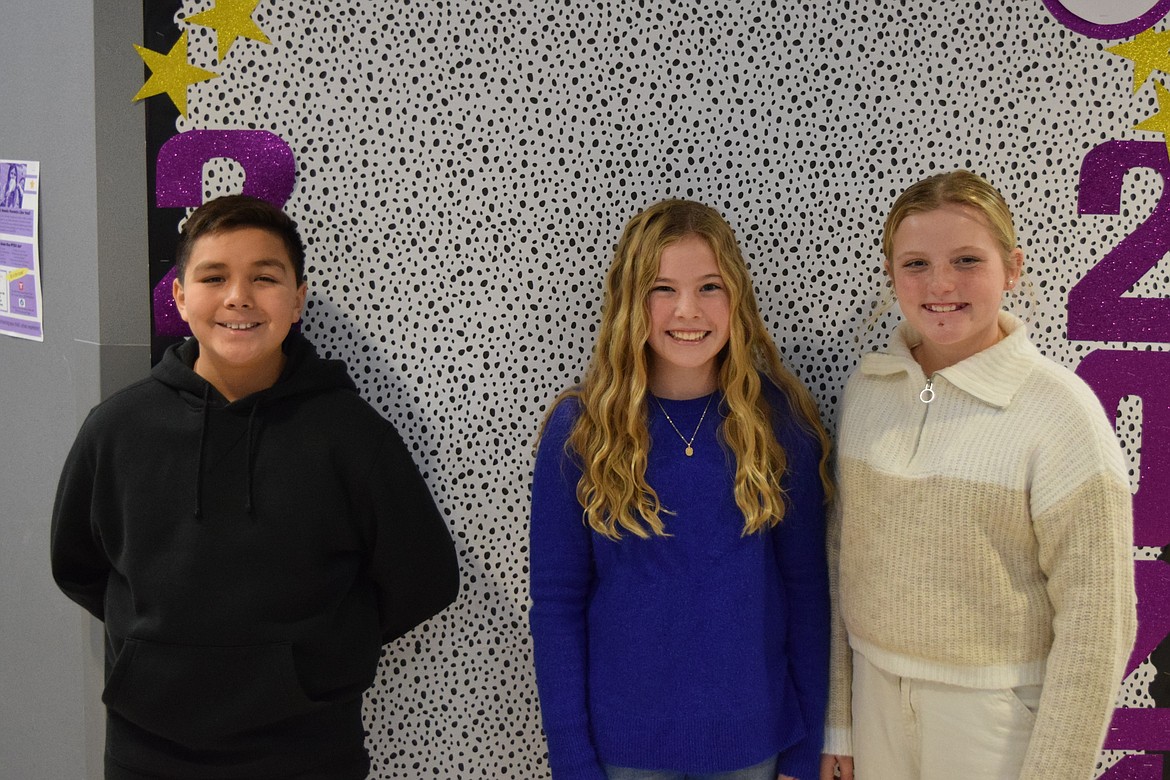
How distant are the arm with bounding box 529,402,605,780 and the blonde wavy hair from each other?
4 centimetres

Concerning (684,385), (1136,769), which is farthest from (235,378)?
(1136,769)

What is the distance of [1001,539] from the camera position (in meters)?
1.62

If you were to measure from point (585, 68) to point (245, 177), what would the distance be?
0.82 meters

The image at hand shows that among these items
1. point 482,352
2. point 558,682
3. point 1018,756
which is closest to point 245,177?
point 482,352

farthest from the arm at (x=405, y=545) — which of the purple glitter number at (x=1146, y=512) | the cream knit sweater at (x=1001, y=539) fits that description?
the purple glitter number at (x=1146, y=512)

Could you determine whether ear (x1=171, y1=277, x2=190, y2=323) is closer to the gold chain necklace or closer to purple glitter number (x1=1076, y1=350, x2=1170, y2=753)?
the gold chain necklace

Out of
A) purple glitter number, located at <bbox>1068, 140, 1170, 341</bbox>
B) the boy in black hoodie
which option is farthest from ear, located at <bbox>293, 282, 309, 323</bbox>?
purple glitter number, located at <bbox>1068, 140, 1170, 341</bbox>

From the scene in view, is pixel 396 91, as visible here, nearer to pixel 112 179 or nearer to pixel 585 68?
pixel 585 68

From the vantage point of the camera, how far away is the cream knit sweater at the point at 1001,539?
1527 millimetres

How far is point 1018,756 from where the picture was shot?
62.9 inches

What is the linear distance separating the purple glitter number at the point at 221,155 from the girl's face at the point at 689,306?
3.02ft

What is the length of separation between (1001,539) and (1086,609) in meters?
0.17

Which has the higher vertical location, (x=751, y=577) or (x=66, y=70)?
(x=66, y=70)

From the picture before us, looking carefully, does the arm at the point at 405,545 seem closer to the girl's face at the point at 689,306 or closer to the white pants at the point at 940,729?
the girl's face at the point at 689,306
